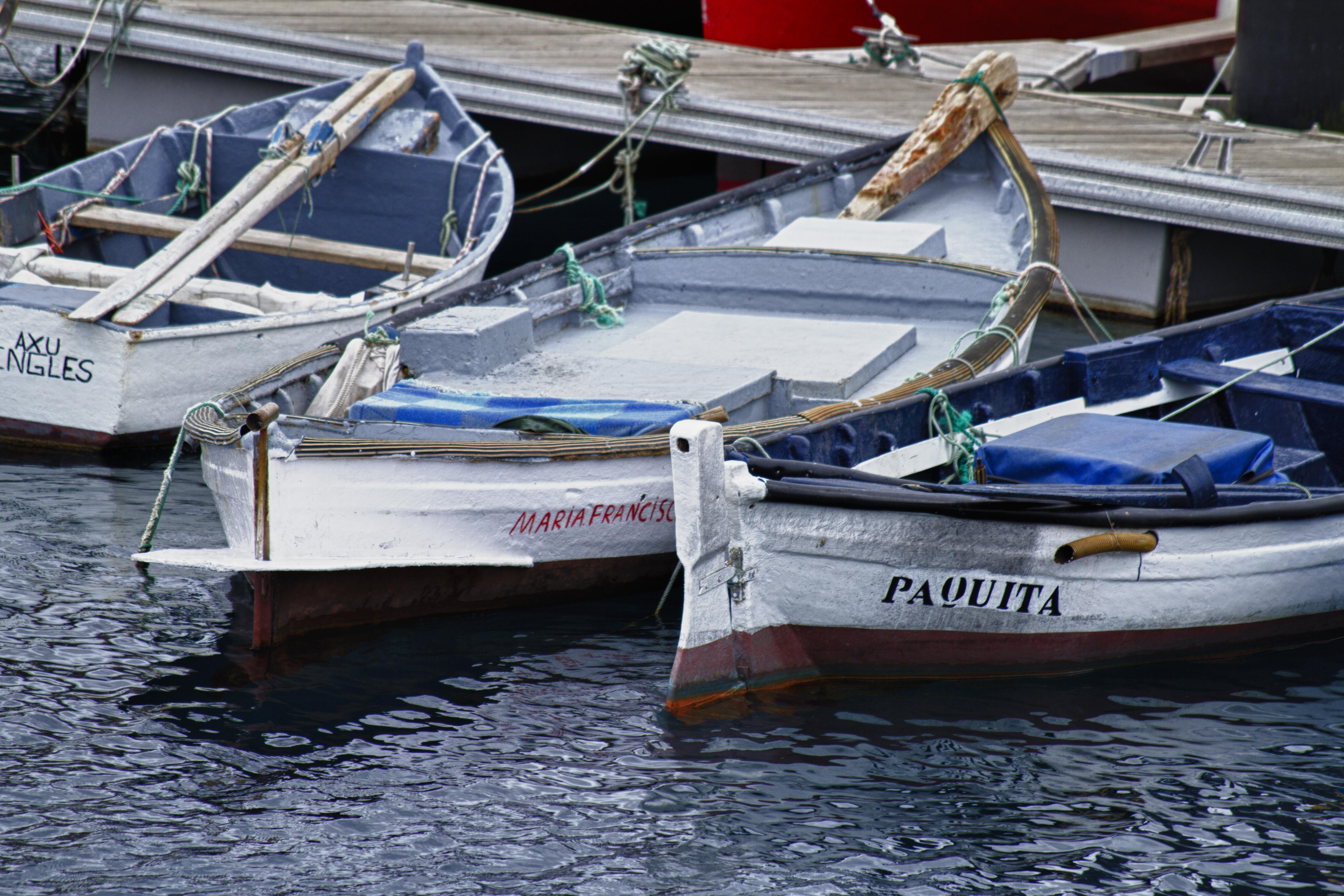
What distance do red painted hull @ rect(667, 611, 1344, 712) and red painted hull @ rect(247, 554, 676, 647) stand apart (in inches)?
42.8

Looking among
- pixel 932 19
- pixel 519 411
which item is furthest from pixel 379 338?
pixel 932 19

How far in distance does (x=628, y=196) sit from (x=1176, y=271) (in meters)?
4.49

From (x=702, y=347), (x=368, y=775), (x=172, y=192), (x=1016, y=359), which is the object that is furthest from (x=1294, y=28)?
(x=368, y=775)

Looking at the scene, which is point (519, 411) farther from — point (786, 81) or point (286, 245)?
point (786, 81)

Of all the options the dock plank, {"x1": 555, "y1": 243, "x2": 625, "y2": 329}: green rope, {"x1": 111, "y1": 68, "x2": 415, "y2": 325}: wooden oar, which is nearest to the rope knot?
the dock plank

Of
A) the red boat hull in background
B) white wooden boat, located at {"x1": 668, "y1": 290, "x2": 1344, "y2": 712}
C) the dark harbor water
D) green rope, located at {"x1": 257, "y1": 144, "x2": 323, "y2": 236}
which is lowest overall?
the dark harbor water

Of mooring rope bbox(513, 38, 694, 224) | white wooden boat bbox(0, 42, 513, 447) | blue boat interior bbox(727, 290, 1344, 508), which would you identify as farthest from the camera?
mooring rope bbox(513, 38, 694, 224)

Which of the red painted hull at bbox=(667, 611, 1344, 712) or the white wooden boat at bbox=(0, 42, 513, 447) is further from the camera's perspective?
the white wooden boat at bbox=(0, 42, 513, 447)

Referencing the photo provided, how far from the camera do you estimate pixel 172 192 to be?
11.1 m

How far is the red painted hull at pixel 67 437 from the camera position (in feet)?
26.9

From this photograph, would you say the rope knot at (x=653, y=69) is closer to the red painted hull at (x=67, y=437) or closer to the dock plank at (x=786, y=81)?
the dock plank at (x=786, y=81)

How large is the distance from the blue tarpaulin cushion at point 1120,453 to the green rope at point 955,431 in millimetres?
120

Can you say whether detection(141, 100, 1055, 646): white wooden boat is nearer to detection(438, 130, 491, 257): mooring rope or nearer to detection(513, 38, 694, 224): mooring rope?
detection(438, 130, 491, 257): mooring rope

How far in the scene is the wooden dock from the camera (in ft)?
37.4
